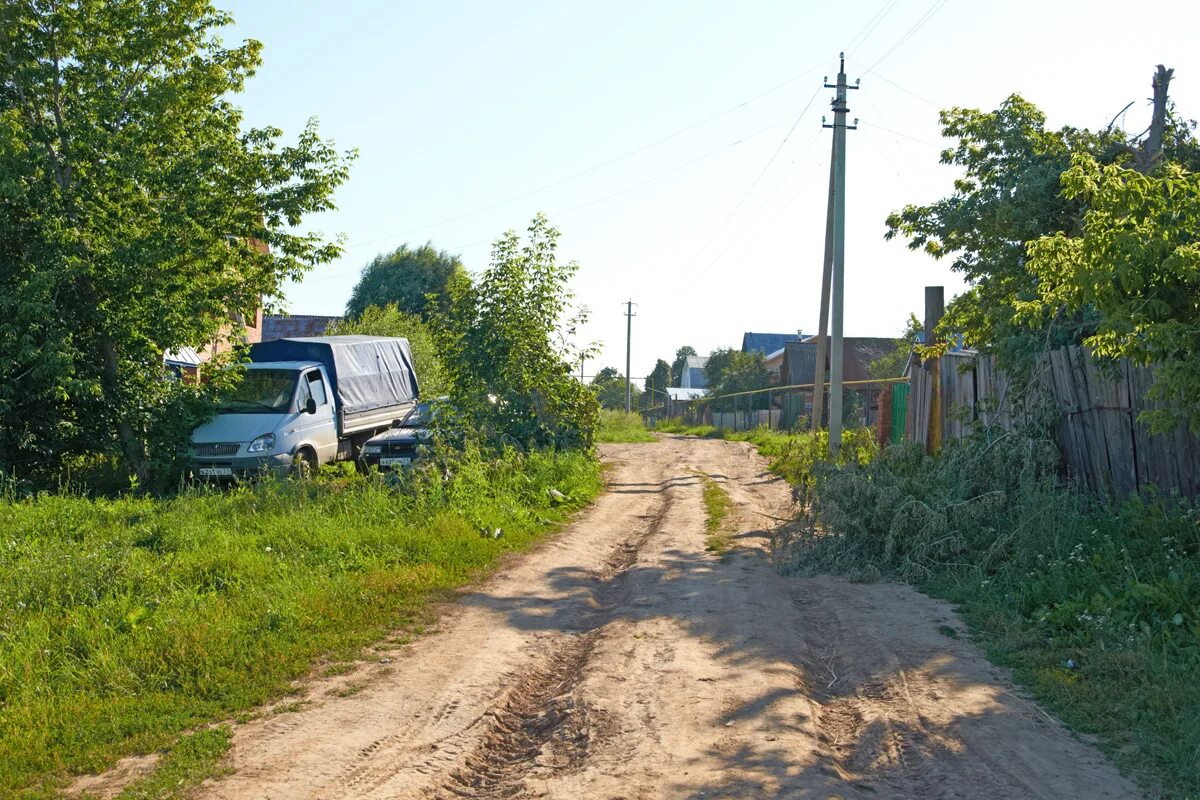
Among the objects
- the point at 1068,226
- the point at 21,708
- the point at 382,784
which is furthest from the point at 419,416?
the point at 382,784

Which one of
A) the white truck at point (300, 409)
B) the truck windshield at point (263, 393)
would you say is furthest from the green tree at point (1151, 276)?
the truck windshield at point (263, 393)

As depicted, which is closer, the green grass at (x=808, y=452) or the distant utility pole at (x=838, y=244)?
the green grass at (x=808, y=452)

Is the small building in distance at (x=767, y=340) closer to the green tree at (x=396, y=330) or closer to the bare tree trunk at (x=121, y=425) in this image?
the green tree at (x=396, y=330)

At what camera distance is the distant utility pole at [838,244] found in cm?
1800

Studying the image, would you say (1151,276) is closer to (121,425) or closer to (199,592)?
(199,592)

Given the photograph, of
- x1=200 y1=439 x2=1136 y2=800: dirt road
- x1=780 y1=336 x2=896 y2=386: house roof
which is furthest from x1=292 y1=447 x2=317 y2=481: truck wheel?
x1=780 y1=336 x2=896 y2=386: house roof

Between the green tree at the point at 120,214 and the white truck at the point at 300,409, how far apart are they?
77 cm

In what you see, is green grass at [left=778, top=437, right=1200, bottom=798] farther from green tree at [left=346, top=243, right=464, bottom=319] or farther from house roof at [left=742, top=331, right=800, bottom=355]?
house roof at [left=742, top=331, right=800, bottom=355]

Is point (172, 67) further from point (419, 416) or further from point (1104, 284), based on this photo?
point (1104, 284)

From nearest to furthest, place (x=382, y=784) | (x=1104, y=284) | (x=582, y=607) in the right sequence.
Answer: (x=382, y=784) < (x=1104, y=284) < (x=582, y=607)

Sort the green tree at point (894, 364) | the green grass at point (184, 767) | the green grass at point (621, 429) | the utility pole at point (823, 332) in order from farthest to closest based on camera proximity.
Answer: the green tree at point (894, 364) → the green grass at point (621, 429) → the utility pole at point (823, 332) → the green grass at point (184, 767)

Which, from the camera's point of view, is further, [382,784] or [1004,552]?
[1004,552]

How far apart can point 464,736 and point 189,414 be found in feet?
38.2

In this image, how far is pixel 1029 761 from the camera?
190 inches
